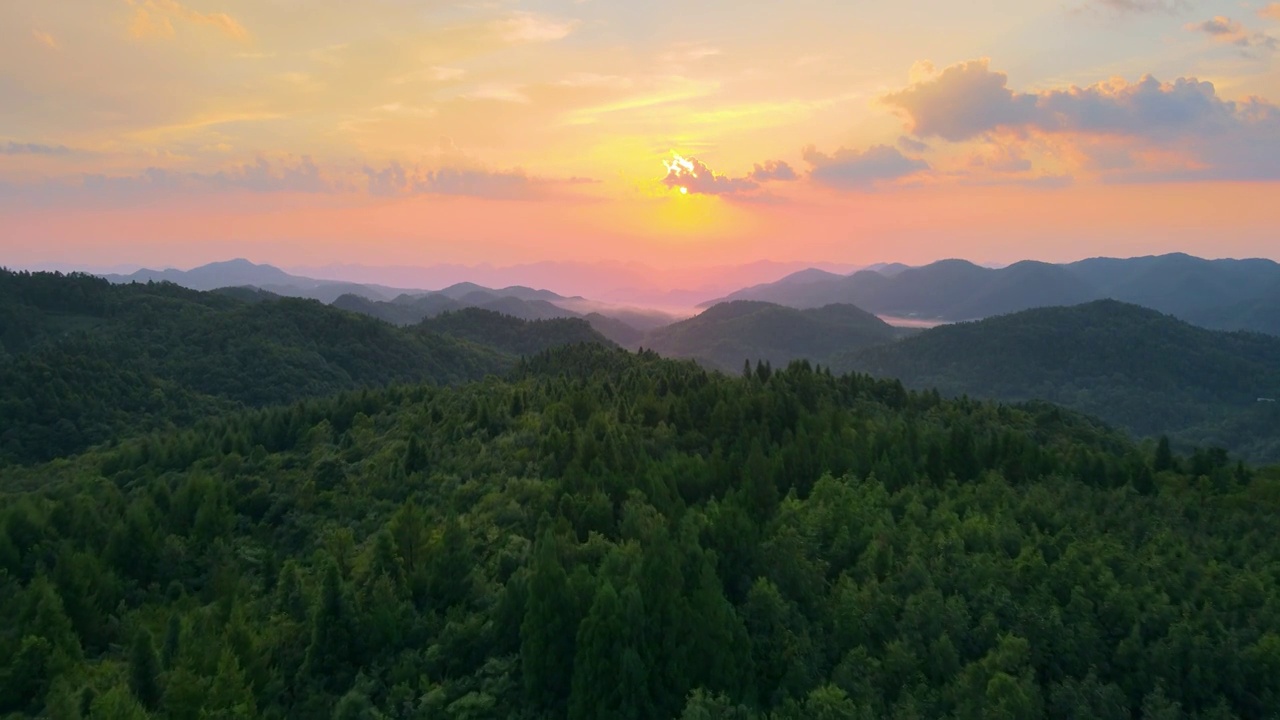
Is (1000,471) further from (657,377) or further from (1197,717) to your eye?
(657,377)

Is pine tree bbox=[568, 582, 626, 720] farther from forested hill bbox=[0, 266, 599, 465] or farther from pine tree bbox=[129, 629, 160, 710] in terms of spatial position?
forested hill bbox=[0, 266, 599, 465]

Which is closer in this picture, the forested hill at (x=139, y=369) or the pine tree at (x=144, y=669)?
the pine tree at (x=144, y=669)

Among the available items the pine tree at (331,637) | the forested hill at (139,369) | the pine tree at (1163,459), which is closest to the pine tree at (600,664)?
the pine tree at (331,637)

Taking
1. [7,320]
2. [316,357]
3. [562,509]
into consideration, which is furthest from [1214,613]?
[7,320]

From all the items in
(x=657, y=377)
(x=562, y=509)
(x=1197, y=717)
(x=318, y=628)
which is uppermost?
(x=657, y=377)

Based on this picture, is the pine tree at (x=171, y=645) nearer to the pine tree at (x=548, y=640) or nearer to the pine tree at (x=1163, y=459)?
the pine tree at (x=548, y=640)

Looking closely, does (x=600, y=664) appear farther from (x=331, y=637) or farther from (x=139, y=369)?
(x=139, y=369)
